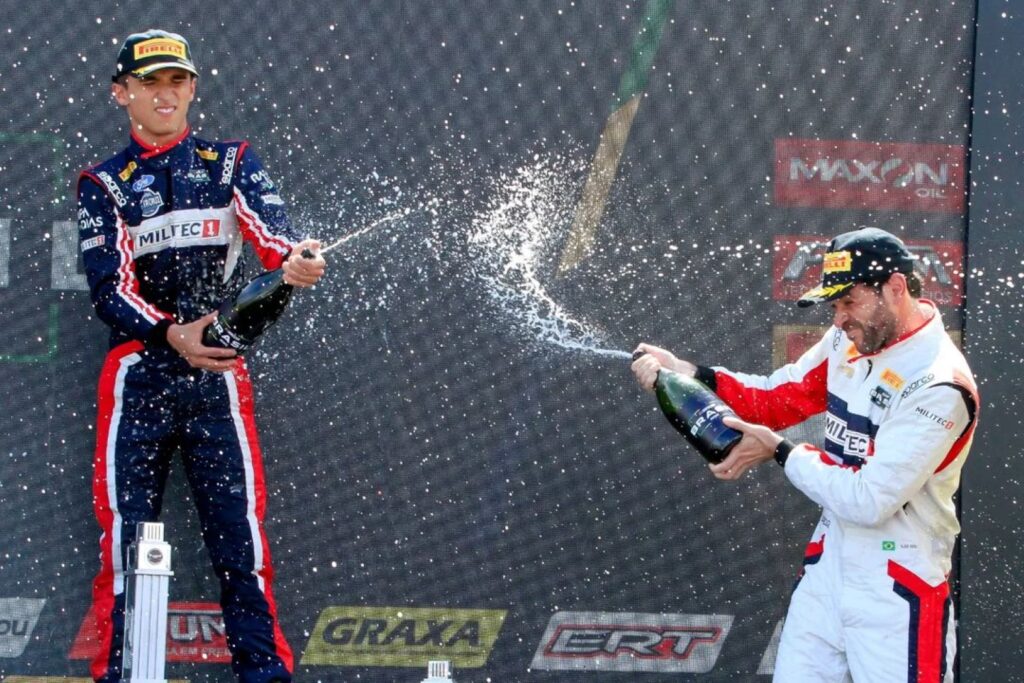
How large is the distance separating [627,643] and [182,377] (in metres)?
1.59

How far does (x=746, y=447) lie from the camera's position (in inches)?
146

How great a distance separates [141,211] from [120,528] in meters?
0.87

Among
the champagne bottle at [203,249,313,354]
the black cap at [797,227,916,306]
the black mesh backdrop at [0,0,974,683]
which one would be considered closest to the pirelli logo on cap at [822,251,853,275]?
the black cap at [797,227,916,306]

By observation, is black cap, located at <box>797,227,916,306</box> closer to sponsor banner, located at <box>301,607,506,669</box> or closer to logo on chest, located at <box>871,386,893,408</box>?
logo on chest, located at <box>871,386,893,408</box>

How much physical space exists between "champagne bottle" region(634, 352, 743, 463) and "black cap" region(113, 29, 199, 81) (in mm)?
1570

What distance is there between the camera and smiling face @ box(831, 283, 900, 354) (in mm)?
3713

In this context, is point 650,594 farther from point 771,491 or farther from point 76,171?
point 76,171

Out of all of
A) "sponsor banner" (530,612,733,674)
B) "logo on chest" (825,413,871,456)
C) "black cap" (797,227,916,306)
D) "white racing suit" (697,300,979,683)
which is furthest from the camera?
"sponsor banner" (530,612,733,674)

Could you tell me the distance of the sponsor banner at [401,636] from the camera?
15.0ft

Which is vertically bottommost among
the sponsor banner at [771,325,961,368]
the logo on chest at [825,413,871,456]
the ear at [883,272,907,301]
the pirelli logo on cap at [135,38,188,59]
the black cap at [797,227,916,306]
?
the logo on chest at [825,413,871,456]

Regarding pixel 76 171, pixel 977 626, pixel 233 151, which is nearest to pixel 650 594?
pixel 977 626

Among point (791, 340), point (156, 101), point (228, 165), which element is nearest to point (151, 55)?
point (156, 101)

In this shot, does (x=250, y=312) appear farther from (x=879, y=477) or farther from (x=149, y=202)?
(x=879, y=477)

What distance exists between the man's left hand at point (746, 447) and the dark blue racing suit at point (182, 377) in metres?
1.33
